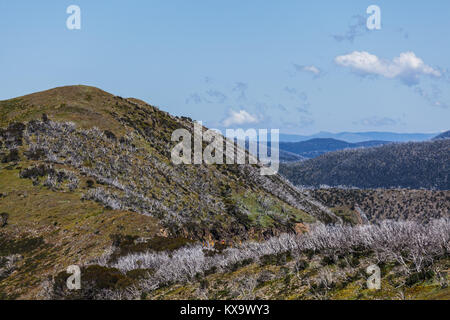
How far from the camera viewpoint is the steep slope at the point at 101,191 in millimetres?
28500

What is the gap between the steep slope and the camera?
93.5 ft

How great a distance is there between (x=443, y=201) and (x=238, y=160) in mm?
91458

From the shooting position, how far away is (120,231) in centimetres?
2889

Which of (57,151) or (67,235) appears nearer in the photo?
(67,235)

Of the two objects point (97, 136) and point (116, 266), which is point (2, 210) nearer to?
point (116, 266)

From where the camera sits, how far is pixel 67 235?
29922 mm

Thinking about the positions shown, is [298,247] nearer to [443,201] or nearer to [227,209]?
[227,209]

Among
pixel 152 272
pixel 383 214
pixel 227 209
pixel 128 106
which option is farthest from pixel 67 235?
pixel 383 214

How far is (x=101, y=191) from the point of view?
40.4 metres

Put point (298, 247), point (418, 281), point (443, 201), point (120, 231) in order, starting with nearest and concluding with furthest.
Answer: point (418, 281)
point (298, 247)
point (120, 231)
point (443, 201)

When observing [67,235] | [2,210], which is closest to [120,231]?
[67,235]

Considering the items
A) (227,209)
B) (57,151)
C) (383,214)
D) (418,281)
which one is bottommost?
(383,214)

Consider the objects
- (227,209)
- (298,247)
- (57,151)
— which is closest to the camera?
(298,247)

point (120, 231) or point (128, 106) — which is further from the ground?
point (128, 106)
